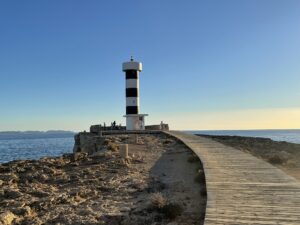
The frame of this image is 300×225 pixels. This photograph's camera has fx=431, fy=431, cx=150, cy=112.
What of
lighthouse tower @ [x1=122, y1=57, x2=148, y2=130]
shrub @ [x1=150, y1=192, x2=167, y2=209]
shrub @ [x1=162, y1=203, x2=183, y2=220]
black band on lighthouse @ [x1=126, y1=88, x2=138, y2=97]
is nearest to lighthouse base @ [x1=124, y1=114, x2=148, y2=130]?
lighthouse tower @ [x1=122, y1=57, x2=148, y2=130]

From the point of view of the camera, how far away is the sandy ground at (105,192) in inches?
389

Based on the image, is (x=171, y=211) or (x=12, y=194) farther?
(x=12, y=194)

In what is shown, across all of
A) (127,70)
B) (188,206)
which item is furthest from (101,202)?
(127,70)

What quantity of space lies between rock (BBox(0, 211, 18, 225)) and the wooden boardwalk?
14.5ft

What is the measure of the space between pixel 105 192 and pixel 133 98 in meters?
31.3

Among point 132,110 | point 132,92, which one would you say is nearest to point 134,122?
point 132,110

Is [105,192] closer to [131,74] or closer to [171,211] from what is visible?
[171,211]

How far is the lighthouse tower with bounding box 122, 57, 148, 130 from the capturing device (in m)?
43.7

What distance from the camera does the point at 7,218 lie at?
31.6 feet

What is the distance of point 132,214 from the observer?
33.0 ft

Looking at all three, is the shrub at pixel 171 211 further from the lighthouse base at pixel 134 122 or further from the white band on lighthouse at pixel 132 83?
the white band on lighthouse at pixel 132 83

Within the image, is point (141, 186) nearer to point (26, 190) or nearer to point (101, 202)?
point (101, 202)

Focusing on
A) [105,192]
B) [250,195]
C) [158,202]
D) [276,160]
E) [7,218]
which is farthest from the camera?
[276,160]

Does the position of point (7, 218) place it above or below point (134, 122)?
below
